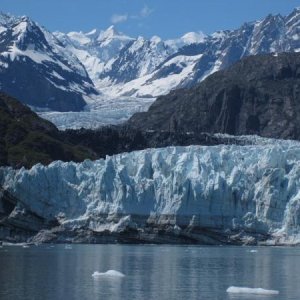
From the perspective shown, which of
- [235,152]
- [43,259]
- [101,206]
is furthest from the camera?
[235,152]

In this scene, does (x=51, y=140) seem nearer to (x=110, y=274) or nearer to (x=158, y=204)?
(x=158, y=204)

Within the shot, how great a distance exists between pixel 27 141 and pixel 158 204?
48.0 m

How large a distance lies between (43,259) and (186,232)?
939 inches

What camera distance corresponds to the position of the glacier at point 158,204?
94.9 m

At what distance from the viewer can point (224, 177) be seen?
97438mm

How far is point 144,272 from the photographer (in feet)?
216

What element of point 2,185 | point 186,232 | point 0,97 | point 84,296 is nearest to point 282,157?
point 186,232

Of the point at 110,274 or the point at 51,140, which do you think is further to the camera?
the point at 51,140

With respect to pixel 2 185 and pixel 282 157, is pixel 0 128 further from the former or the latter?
pixel 282 157

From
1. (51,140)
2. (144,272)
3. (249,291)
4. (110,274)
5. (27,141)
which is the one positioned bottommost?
(249,291)

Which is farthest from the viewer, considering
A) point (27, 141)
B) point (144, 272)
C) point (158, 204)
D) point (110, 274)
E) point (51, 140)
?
point (51, 140)

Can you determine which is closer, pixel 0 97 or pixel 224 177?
pixel 224 177

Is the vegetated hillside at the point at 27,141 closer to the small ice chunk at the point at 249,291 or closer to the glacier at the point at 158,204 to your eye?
the glacier at the point at 158,204

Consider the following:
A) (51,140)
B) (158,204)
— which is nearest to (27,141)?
(51,140)
